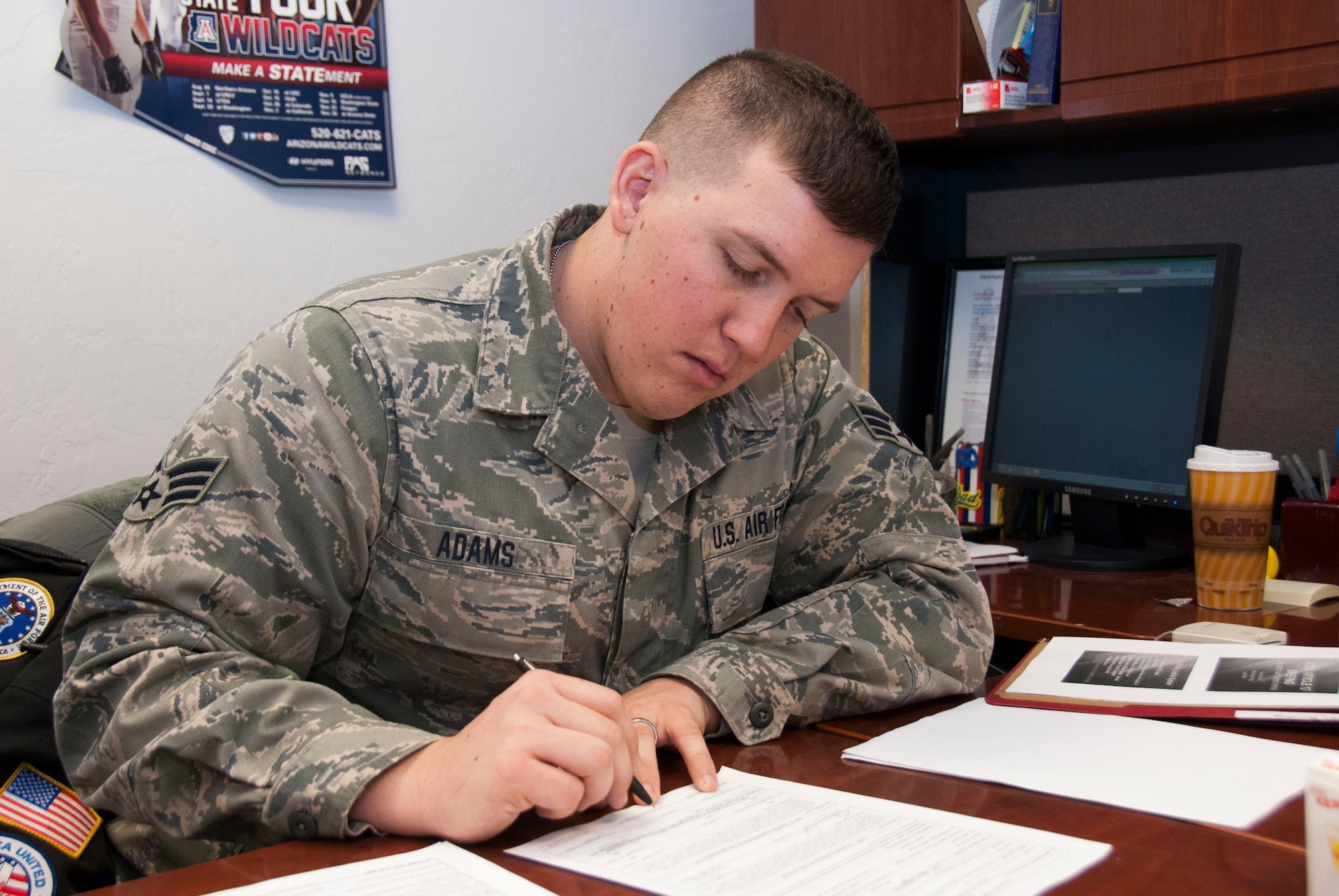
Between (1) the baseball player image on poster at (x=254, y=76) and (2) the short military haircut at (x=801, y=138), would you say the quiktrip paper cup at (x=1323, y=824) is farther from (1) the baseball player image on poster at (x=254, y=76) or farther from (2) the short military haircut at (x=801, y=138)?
(1) the baseball player image on poster at (x=254, y=76)

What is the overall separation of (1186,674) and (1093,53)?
40.0 inches

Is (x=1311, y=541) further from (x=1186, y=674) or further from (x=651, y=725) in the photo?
(x=651, y=725)

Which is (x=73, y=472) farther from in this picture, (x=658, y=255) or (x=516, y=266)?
(x=658, y=255)

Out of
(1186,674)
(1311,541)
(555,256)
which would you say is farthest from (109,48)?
(1311,541)

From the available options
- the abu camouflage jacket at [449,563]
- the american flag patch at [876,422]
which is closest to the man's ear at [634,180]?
the abu camouflage jacket at [449,563]

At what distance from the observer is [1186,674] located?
104cm

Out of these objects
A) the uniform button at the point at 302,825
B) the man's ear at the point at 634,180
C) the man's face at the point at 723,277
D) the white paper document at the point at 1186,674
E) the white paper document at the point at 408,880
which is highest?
the man's ear at the point at 634,180

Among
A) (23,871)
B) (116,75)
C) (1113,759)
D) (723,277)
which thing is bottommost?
(23,871)

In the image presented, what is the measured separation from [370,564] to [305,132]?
0.90 meters

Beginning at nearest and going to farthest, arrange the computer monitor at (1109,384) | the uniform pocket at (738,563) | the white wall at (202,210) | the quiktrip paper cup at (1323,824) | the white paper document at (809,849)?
1. the quiktrip paper cup at (1323,824)
2. the white paper document at (809,849)
3. the uniform pocket at (738,563)
4. the white wall at (202,210)
5. the computer monitor at (1109,384)

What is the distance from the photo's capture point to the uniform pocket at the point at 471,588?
998 mm

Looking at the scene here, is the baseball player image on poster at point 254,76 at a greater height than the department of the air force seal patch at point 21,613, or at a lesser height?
greater

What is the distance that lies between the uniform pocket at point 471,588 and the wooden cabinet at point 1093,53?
116 cm

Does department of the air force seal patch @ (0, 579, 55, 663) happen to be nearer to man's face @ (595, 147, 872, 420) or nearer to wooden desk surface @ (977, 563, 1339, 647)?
man's face @ (595, 147, 872, 420)
